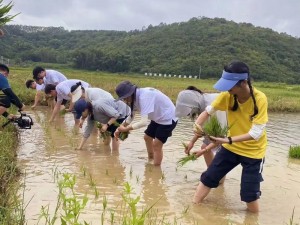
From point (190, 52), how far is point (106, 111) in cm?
4937

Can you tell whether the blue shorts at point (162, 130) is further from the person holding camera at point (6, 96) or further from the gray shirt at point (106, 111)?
the person holding camera at point (6, 96)

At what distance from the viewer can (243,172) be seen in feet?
13.4

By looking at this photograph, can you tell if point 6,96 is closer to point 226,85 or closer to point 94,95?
point 94,95

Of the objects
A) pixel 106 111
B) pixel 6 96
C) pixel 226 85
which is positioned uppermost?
pixel 226 85

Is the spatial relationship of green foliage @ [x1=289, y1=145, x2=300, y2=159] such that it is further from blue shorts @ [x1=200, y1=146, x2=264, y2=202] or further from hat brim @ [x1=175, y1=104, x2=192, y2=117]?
blue shorts @ [x1=200, y1=146, x2=264, y2=202]

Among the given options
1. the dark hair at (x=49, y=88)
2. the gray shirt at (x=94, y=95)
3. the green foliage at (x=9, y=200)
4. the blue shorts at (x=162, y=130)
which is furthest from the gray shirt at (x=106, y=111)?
the dark hair at (x=49, y=88)

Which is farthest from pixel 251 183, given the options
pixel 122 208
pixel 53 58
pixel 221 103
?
pixel 53 58

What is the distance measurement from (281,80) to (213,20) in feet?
78.6

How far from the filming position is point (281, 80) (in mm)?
45188

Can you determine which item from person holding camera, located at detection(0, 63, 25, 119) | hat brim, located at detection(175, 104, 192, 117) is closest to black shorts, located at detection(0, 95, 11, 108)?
person holding camera, located at detection(0, 63, 25, 119)

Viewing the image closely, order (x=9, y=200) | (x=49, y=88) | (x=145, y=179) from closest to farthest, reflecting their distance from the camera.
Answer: (x=9, y=200)
(x=145, y=179)
(x=49, y=88)

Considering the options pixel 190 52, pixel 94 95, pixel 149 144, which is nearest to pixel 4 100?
pixel 94 95

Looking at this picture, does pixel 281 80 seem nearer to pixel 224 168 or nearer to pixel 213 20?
pixel 213 20

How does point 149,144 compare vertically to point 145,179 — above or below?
above
